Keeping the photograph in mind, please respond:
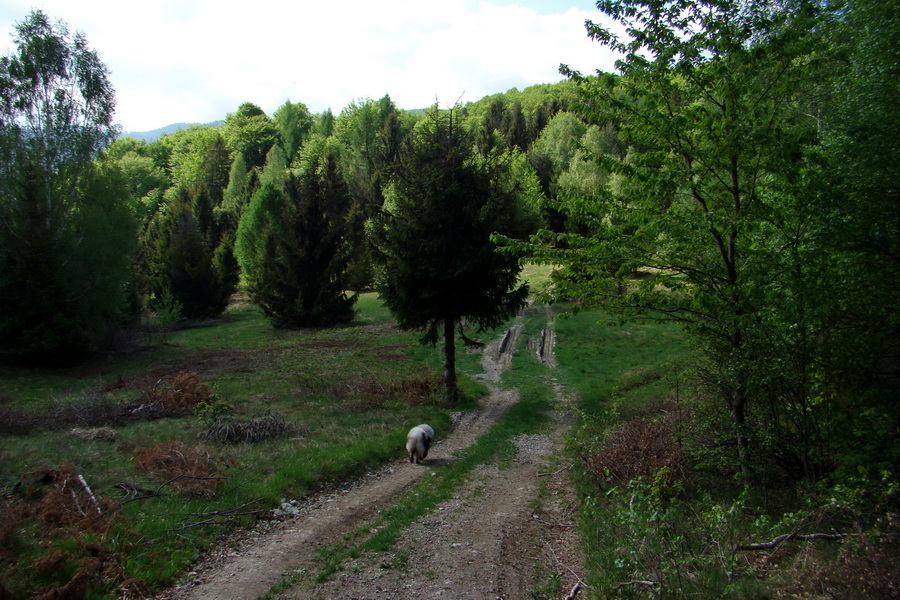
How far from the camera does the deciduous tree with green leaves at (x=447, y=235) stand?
58.5ft

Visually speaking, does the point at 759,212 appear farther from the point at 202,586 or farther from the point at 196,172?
the point at 196,172

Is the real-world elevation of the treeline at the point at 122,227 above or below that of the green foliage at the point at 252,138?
below

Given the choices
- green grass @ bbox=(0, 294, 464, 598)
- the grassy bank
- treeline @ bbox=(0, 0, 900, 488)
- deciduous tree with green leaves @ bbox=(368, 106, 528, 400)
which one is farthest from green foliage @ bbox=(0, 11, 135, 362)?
the grassy bank

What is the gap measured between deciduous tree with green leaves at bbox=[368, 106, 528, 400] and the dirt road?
740cm

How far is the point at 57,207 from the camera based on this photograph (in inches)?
1118

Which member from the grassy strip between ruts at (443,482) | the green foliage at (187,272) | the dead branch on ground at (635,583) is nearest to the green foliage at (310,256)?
the green foliage at (187,272)

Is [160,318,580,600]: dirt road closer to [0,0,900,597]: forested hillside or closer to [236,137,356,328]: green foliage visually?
[0,0,900,597]: forested hillside

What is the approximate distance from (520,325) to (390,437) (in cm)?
2148

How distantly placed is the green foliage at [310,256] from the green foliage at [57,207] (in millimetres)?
8975

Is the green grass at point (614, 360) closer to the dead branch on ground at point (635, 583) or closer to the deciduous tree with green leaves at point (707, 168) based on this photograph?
the deciduous tree with green leaves at point (707, 168)

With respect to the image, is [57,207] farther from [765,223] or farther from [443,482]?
[765,223]

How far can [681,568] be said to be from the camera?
580cm

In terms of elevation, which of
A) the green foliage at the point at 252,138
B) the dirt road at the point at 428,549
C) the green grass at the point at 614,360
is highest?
the green foliage at the point at 252,138

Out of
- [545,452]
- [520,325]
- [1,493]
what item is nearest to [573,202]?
[545,452]
